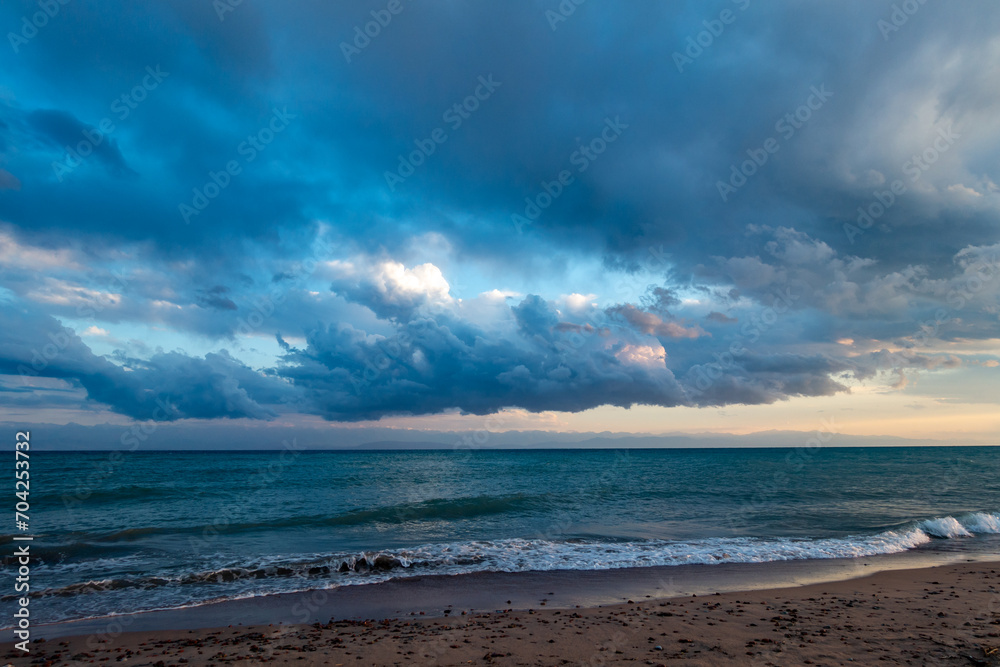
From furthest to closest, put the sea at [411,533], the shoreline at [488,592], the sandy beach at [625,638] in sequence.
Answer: the sea at [411,533]
the shoreline at [488,592]
the sandy beach at [625,638]

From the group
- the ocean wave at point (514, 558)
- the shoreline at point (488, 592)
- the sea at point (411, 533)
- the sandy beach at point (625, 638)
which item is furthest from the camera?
the sea at point (411, 533)

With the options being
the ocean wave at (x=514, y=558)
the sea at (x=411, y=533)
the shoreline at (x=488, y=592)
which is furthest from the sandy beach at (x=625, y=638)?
the ocean wave at (x=514, y=558)

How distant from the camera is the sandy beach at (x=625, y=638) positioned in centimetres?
909

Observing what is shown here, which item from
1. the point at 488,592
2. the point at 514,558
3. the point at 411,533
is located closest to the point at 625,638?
the point at 488,592

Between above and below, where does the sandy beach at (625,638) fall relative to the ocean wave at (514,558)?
above

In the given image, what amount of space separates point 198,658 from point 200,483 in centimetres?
4486

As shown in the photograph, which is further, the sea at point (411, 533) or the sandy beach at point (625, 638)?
the sea at point (411, 533)

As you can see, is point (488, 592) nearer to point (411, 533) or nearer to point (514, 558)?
point (514, 558)

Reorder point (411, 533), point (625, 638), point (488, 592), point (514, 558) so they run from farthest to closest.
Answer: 1. point (411, 533)
2. point (514, 558)
3. point (488, 592)
4. point (625, 638)

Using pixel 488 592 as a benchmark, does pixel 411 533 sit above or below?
below

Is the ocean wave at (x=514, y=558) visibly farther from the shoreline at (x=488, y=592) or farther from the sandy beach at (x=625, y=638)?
the sandy beach at (x=625, y=638)

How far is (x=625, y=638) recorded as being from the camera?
10016 millimetres

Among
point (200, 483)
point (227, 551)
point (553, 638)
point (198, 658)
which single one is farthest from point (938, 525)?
point (200, 483)

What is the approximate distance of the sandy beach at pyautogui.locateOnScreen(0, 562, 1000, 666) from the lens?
29.8ft
